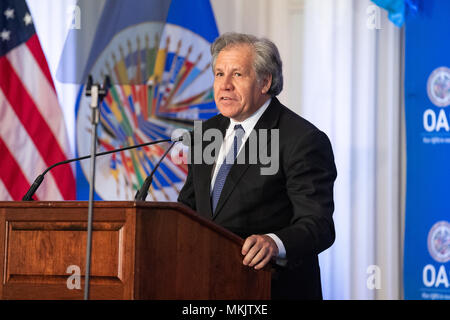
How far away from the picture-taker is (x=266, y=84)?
292cm

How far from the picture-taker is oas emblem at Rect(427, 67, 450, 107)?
14.5 feet

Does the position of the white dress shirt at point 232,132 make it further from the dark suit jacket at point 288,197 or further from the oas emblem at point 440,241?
the oas emblem at point 440,241

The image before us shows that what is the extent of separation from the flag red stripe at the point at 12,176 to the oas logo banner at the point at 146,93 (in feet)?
1.31

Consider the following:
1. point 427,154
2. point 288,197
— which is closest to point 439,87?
point 427,154

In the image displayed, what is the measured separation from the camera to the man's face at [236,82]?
9.34 feet

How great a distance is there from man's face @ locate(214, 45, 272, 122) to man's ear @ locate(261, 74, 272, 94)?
0.04 meters

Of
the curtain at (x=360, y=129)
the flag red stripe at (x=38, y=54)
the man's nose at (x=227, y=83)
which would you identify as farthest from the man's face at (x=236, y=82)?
the flag red stripe at (x=38, y=54)

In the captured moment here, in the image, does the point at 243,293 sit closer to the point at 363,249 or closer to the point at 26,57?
the point at 363,249

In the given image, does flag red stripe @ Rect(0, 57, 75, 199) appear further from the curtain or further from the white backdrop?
the curtain

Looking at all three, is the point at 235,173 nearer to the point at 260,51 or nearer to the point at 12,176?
the point at 260,51

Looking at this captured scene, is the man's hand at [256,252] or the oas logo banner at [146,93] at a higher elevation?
the oas logo banner at [146,93]

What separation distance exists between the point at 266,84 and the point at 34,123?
2437 millimetres
